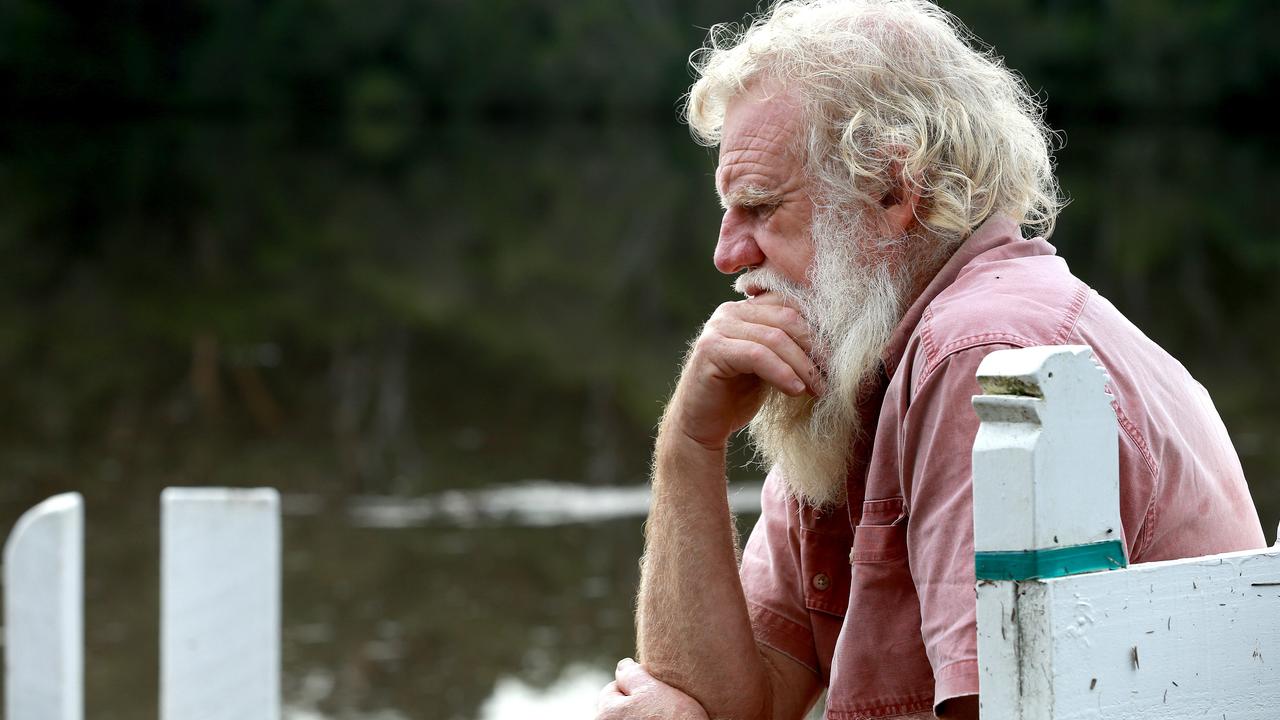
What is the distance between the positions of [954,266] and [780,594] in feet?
1.98

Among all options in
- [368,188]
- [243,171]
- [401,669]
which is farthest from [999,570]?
[243,171]

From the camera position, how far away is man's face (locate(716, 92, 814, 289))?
208 centimetres

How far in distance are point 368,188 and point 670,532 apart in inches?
1313

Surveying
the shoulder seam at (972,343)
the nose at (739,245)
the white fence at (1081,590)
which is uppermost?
the nose at (739,245)

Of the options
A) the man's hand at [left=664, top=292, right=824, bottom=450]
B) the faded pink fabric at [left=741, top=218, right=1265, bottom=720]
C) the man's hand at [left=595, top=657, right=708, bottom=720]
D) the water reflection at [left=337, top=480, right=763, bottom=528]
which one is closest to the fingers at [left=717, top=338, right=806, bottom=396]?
the man's hand at [left=664, top=292, right=824, bottom=450]

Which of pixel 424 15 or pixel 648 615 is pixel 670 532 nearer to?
pixel 648 615

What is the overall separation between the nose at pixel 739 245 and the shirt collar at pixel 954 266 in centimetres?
26

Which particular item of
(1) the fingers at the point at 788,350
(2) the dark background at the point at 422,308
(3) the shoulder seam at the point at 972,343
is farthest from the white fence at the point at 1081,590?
(2) the dark background at the point at 422,308

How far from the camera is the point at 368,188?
34.8m

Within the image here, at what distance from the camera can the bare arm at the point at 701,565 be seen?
85.4 inches

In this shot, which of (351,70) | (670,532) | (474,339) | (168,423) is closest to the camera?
(670,532)

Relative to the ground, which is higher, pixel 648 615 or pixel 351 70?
pixel 351 70

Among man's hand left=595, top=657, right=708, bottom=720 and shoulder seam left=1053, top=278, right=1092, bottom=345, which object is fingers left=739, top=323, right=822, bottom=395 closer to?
shoulder seam left=1053, top=278, right=1092, bottom=345

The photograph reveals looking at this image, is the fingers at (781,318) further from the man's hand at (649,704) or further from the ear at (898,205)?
the man's hand at (649,704)
